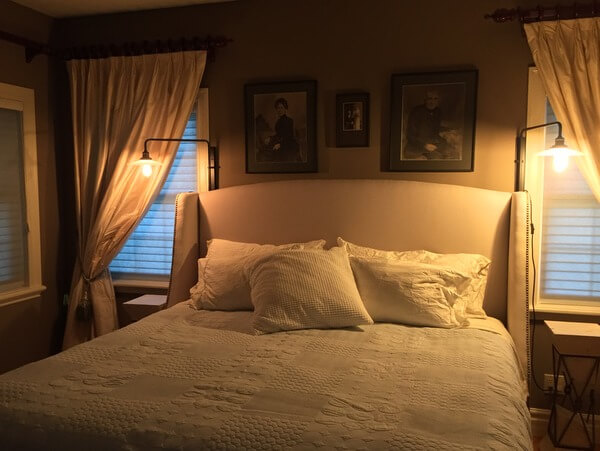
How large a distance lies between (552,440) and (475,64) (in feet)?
6.94

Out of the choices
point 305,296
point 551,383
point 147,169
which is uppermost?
point 147,169

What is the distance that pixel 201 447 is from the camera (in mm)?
1488

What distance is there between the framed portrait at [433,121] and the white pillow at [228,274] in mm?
770

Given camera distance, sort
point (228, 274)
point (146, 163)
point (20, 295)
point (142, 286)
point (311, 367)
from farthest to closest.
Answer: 1. point (142, 286)
2. point (20, 295)
3. point (146, 163)
4. point (228, 274)
5. point (311, 367)

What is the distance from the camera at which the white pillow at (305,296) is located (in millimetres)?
2516

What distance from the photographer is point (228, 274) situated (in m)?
2.93

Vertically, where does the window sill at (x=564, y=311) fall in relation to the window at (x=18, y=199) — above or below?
below

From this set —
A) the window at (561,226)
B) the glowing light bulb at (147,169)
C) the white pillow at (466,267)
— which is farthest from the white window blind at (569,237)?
the glowing light bulb at (147,169)

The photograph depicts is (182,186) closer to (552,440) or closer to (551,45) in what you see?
(551,45)

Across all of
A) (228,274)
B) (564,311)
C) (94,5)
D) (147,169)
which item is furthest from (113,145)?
(564,311)

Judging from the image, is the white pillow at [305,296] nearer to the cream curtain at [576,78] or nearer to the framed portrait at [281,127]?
the framed portrait at [281,127]

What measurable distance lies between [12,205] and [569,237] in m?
3.49

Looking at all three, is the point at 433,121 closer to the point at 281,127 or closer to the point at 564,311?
the point at 281,127

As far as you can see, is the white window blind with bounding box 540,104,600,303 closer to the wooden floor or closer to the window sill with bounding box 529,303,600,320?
the window sill with bounding box 529,303,600,320
